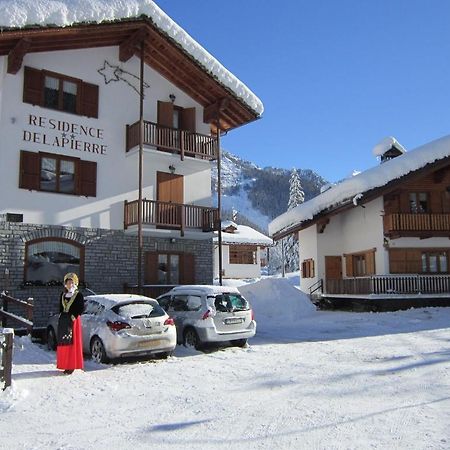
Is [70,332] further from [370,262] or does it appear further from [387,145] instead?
[387,145]

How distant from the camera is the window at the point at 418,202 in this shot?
25500mm

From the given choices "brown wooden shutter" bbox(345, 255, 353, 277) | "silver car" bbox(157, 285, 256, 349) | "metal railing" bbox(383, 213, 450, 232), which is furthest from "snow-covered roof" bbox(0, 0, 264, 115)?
"brown wooden shutter" bbox(345, 255, 353, 277)

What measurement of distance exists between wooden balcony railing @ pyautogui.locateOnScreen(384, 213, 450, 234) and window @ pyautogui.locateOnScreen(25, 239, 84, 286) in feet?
46.2

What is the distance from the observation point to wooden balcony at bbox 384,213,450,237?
946 inches

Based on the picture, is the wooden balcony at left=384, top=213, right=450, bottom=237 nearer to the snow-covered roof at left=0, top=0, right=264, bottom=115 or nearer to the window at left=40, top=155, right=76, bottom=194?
the snow-covered roof at left=0, top=0, right=264, bottom=115

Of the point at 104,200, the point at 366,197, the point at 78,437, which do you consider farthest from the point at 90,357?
the point at 366,197

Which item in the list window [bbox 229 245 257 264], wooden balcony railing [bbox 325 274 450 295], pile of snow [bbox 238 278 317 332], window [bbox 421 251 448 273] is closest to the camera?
pile of snow [bbox 238 278 317 332]

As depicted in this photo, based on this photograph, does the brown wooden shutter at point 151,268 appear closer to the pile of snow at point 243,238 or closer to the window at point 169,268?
the window at point 169,268

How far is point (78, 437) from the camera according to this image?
19.0 ft

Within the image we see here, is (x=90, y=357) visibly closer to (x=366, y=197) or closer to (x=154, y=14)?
(x=154, y=14)

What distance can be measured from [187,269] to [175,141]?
16.4 ft

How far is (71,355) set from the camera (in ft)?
31.5

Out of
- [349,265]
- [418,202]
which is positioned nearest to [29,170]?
[349,265]

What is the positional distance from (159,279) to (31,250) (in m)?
4.92
